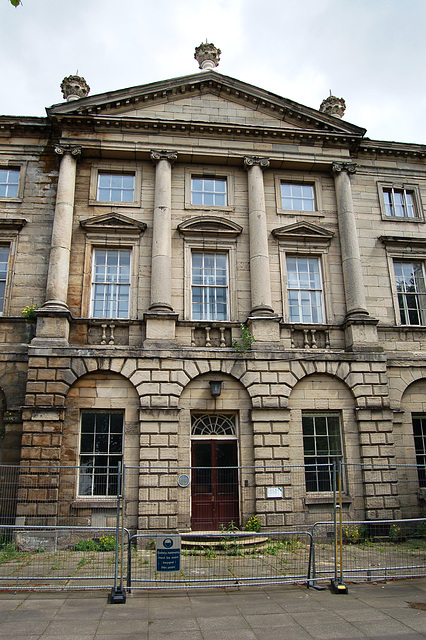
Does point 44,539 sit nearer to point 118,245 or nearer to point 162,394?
point 162,394

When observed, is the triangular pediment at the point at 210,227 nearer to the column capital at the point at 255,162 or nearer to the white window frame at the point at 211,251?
the white window frame at the point at 211,251

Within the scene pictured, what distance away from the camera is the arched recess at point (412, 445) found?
602 inches

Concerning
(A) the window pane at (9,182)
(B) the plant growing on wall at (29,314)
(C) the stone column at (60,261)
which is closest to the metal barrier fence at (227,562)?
(C) the stone column at (60,261)

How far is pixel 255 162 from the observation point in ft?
56.9

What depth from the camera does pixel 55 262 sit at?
50.4 feet

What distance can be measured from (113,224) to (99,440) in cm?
692

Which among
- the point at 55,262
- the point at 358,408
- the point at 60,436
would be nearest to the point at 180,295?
the point at 55,262

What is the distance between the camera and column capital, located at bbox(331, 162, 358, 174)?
1786 cm

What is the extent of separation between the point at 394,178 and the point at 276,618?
16.3 meters

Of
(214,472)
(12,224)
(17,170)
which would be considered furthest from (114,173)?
(214,472)

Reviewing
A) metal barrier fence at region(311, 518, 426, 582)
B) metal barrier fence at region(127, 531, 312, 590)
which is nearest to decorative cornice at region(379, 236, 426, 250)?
metal barrier fence at region(311, 518, 426, 582)

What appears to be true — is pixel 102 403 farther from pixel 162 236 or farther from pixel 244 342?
pixel 162 236

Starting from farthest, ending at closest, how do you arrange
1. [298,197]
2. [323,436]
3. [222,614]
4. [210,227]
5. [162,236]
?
[298,197] < [210,227] < [162,236] < [323,436] < [222,614]

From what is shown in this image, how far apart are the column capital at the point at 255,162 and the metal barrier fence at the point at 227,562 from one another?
39.1 feet
